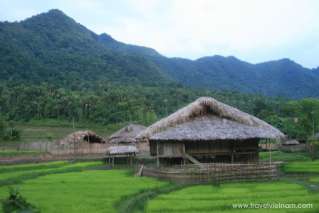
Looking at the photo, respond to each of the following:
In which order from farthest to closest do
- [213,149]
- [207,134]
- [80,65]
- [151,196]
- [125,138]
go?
1. [80,65]
2. [125,138]
3. [213,149]
4. [207,134]
5. [151,196]

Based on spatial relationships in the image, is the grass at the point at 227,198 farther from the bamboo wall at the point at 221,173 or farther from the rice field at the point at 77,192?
the bamboo wall at the point at 221,173

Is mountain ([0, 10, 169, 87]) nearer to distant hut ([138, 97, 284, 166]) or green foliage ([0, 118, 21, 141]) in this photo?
green foliage ([0, 118, 21, 141])

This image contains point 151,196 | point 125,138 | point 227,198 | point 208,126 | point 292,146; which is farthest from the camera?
point 292,146

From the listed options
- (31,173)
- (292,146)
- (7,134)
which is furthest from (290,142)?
(31,173)

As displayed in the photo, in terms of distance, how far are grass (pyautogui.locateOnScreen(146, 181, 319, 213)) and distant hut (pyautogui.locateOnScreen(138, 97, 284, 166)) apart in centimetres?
808

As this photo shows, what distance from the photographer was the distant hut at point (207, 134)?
28.8 m

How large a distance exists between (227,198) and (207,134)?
1137 cm

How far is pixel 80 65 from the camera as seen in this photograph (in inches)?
4557

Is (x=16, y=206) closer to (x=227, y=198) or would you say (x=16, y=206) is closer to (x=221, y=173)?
(x=227, y=198)

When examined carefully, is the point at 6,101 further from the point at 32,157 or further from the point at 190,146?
the point at 190,146

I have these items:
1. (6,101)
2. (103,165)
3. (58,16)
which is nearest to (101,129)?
(6,101)

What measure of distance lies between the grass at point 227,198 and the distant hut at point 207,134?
8079 mm

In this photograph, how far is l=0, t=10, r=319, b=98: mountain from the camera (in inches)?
4043

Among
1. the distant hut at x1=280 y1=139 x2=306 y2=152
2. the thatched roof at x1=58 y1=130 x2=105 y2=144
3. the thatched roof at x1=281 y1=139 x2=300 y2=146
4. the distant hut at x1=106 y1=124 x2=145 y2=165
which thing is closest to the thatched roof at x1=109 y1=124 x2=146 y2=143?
the distant hut at x1=106 y1=124 x2=145 y2=165
